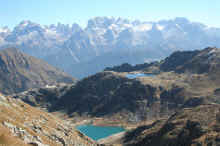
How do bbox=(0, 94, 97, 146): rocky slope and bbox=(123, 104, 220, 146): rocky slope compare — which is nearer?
bbox=(0, 94, 97, 146): rocky slope

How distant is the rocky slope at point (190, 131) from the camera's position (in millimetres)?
105125

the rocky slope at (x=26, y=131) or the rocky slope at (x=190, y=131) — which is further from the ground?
the rocky slope at (x=26, y=131)

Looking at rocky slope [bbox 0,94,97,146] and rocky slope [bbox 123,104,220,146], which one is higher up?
rocky slope [bbox 0,94,97,146]

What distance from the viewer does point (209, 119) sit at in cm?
12188

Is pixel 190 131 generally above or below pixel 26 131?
below

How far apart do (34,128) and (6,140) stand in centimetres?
2487

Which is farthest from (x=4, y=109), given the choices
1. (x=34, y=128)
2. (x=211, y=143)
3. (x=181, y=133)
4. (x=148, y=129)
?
(x=148, y=129)

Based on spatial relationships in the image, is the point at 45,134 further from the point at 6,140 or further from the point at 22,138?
the point at 6,140

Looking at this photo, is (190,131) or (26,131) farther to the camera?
(190,131)

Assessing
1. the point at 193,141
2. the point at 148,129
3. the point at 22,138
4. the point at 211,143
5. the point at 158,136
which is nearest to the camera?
the point at 22,138

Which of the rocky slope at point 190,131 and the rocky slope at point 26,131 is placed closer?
the rocky slope at point 26,131

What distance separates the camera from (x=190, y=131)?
116750mm

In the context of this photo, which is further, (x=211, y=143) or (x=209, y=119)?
(x=209, y=119)

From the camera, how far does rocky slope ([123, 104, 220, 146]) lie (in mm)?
105125
